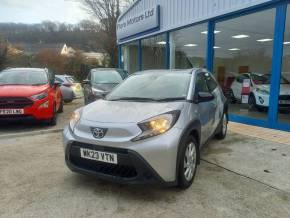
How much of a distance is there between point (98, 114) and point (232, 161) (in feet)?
7.69

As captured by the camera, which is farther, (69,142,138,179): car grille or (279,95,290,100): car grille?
(279,95,290,100): car grille

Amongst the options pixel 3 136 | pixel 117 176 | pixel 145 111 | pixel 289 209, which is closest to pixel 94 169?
pixel 117 176

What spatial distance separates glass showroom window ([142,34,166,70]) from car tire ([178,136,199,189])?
8238 millimetres

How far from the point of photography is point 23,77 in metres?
7.62

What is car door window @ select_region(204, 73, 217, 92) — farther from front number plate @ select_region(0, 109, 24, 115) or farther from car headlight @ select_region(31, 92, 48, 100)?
front number plate @ select_region(0, 109, 24, 115)

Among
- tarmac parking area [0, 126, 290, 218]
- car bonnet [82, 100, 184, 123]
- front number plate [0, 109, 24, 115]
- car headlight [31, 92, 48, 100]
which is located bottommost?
tarmac parking area [0, 126, 290, 218]

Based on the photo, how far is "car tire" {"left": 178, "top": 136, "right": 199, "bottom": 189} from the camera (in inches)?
127

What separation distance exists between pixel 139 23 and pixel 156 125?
34.3ft

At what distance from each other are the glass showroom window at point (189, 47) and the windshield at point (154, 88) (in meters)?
4.84

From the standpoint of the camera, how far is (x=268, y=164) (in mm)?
4352

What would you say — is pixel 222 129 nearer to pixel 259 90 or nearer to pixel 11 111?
→ pixel 259 90

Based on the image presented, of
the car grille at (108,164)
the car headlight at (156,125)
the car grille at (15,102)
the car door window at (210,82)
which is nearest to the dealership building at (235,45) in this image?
the car door window at (210,82)

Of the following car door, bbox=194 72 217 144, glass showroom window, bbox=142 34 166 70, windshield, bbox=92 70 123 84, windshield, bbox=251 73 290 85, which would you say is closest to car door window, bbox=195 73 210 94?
car door, bbox=194 72 217 144

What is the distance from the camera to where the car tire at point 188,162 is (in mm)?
3223
